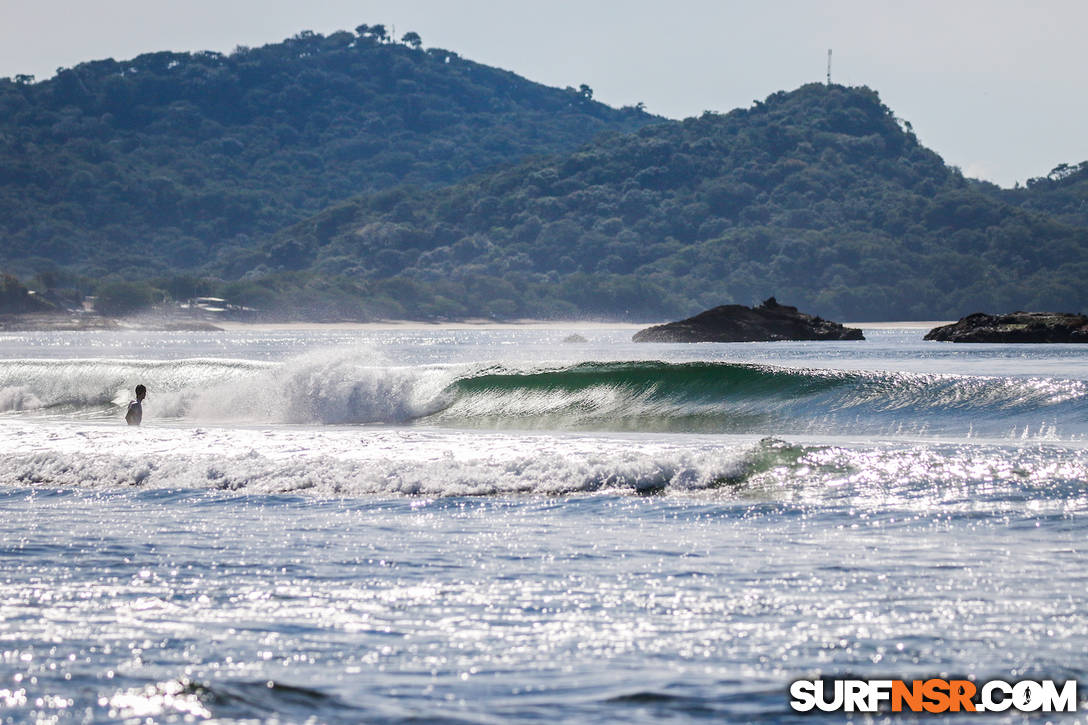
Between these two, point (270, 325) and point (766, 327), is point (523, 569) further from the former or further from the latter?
point (270, 325)

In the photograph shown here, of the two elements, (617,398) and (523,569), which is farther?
(617,398)

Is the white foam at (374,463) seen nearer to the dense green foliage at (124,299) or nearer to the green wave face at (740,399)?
the green wave face at (740,399)

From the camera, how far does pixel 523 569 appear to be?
A: 12391 mm

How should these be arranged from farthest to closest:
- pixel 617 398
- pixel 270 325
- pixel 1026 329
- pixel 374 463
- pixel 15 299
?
pixel 270 325 → pixel 15 299 → pixel 1026 329 → pixel 617 398 → pixel 374 463

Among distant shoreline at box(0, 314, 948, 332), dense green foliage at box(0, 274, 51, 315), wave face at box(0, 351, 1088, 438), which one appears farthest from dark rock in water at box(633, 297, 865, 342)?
dense green foliage at box(0, 274, 51, 315)

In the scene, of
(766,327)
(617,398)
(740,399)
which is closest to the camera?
(740,399)

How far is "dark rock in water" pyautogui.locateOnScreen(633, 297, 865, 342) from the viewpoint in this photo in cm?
8731

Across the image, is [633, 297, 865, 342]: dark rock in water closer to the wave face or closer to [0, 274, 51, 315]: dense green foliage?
the wave face

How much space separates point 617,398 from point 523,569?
21.2m

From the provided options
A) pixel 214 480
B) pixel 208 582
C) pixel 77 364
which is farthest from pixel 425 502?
pixel 77 364

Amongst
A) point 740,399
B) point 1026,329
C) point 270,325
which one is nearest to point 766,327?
point 1026,329

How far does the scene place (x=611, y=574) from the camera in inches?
476

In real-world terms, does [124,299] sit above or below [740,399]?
above

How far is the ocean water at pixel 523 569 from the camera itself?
880cm
